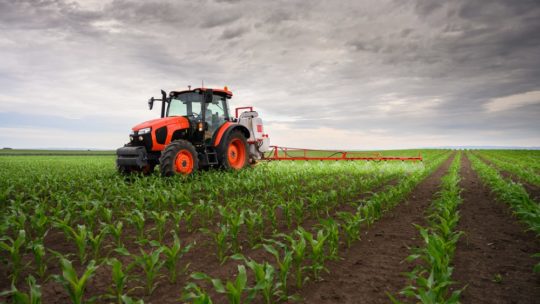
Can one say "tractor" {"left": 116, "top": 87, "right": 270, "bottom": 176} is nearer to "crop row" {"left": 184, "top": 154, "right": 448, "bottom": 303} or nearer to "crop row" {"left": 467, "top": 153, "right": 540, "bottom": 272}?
"crop row" {"left": 184, "top": 154, "right": 448, "bottom": 303}

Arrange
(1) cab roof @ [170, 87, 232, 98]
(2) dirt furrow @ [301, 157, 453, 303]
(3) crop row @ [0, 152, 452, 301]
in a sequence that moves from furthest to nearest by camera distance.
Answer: (1) cab roof @ [170, 87, 232, 98] < (3) crop row @ [0, 152, 452, 301] < (2) dirt furrow @ [301, 157, 453, 303]

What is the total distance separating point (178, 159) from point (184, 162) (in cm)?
23

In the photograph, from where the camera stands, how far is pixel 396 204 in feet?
21.8

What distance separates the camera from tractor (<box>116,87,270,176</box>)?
8.45 meters

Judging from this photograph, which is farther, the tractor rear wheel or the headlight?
the headlight

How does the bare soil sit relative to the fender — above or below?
below

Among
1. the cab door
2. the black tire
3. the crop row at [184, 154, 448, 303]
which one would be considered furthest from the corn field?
the cab door

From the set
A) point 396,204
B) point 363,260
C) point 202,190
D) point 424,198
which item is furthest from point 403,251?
point 202,190

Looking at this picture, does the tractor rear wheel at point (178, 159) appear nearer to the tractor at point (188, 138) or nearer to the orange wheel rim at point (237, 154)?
the tractor at point (188, 138)

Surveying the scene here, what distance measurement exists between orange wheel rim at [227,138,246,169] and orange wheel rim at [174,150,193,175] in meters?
2.19

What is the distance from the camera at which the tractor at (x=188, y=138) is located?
27.7 ft

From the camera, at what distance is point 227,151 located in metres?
10.1

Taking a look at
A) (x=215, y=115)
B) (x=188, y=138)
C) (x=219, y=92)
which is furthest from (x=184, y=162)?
(x=219, y=92)

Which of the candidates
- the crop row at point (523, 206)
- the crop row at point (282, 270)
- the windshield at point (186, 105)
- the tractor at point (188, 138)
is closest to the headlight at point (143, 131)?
the tractor at point (188, 138)
